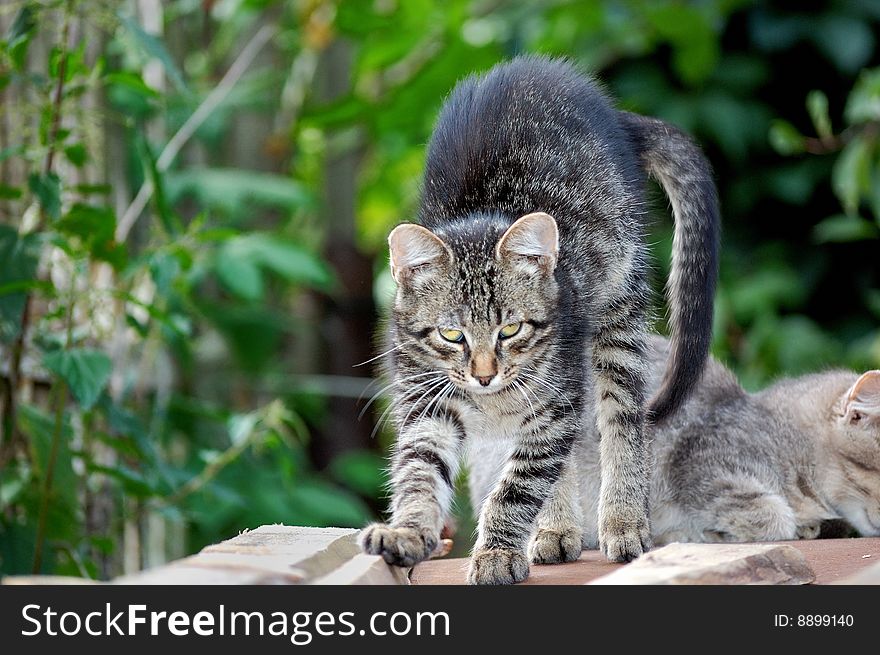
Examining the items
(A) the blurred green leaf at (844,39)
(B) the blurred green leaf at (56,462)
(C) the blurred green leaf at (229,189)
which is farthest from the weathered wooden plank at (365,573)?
(A) the blurred green leaf at (844,39)

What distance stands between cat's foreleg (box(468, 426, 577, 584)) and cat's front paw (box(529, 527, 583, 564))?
31 cm

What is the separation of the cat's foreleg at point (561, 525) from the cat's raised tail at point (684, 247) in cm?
35

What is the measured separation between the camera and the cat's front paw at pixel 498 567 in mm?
3041

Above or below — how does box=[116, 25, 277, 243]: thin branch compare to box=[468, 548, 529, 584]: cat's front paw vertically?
above

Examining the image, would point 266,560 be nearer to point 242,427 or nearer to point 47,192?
point 47,192

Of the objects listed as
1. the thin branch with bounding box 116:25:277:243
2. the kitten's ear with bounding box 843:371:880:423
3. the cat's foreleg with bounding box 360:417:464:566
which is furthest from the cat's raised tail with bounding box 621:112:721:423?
the thin branch with bounding box 116:25:277:243

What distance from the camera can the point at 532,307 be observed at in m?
3.45

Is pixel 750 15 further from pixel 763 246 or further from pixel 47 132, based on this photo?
pixel 47 132

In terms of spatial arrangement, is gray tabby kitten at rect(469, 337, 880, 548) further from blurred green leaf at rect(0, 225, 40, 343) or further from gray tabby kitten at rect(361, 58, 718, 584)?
blurred green leaf at rect(0, 225, 40, 343)

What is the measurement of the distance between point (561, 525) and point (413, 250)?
1.01m

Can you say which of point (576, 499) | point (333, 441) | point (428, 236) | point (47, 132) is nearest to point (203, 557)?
point (428, 236)

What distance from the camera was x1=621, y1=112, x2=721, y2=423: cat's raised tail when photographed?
3.76m

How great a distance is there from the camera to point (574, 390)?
3453 millimetres

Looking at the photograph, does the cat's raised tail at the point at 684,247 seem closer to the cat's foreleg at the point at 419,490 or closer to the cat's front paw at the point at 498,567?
the cat's foreleg at the point at 419,490
